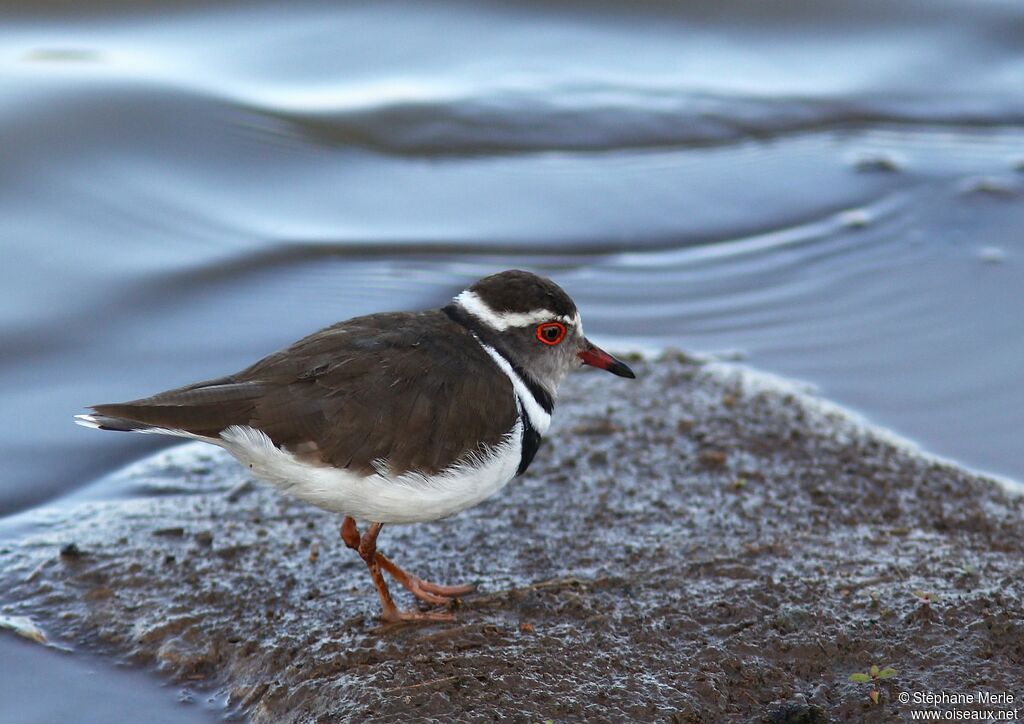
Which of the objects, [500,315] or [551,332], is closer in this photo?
[500,315]

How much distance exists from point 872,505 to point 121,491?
3.87 meters

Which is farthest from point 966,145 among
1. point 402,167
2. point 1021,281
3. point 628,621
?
point 628,621

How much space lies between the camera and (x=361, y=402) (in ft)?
15.8

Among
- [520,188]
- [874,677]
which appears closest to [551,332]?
[874,677]

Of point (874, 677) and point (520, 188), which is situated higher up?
point (520, 188)

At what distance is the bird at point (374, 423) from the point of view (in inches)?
186

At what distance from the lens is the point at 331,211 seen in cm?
955

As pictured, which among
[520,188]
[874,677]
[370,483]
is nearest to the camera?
[874,677]

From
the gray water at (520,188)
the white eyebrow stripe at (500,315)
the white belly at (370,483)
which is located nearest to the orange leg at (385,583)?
the white belly at (370,483)

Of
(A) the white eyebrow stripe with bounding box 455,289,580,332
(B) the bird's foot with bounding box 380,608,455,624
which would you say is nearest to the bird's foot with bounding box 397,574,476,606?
(B) the bird's foot with bounding box 380,608,455,624

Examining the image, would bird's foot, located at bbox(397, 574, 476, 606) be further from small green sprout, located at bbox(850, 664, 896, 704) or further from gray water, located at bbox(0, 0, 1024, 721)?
gray water, located at bbox(0, 0, 1024, 721)

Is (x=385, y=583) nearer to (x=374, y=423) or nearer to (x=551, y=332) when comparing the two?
(x=374, y=423)

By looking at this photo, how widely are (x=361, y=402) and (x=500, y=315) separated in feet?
3.00

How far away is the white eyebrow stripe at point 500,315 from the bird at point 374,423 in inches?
7.6
